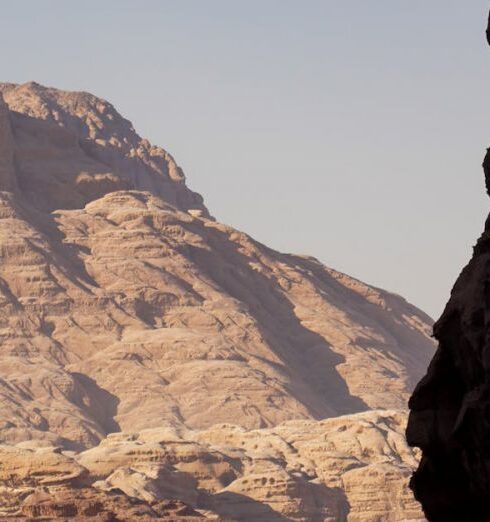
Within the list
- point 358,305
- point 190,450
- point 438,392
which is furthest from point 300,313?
point 438,392

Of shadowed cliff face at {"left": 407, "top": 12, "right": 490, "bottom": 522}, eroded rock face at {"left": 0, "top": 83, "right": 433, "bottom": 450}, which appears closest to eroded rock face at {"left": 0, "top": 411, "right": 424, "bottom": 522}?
eroded rock face at {"left": 0, "top": 83, "right": 433, "bottom": 450}

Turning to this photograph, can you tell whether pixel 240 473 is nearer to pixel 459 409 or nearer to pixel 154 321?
pixel 154 321

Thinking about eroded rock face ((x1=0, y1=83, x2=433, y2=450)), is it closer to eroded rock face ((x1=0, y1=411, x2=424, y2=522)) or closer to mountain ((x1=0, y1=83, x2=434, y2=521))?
mountain ((x1=0, y1=83, x2=434, y2=521))

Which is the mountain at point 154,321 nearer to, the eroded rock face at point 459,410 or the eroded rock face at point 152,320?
the eroded rock face at point 152,320

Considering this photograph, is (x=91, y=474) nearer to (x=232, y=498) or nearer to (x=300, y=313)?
(x=232, y=498)

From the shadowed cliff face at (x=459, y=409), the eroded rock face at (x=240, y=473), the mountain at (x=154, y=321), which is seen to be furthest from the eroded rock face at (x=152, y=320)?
the shadowed cliff face at (x=459, y=409)

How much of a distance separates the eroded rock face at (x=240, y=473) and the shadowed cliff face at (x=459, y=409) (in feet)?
275

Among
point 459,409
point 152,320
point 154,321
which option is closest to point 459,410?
point 459,409

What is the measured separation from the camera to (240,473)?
106500mm

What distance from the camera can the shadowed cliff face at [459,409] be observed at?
8023 mm

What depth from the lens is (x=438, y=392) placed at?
8500mm

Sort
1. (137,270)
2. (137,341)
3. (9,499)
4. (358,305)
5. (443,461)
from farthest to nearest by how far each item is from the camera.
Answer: (358,305)
(137,270)
(137,341)
(9,499)
(443,461)

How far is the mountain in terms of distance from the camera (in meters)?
134

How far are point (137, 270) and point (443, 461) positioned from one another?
5837 inches
